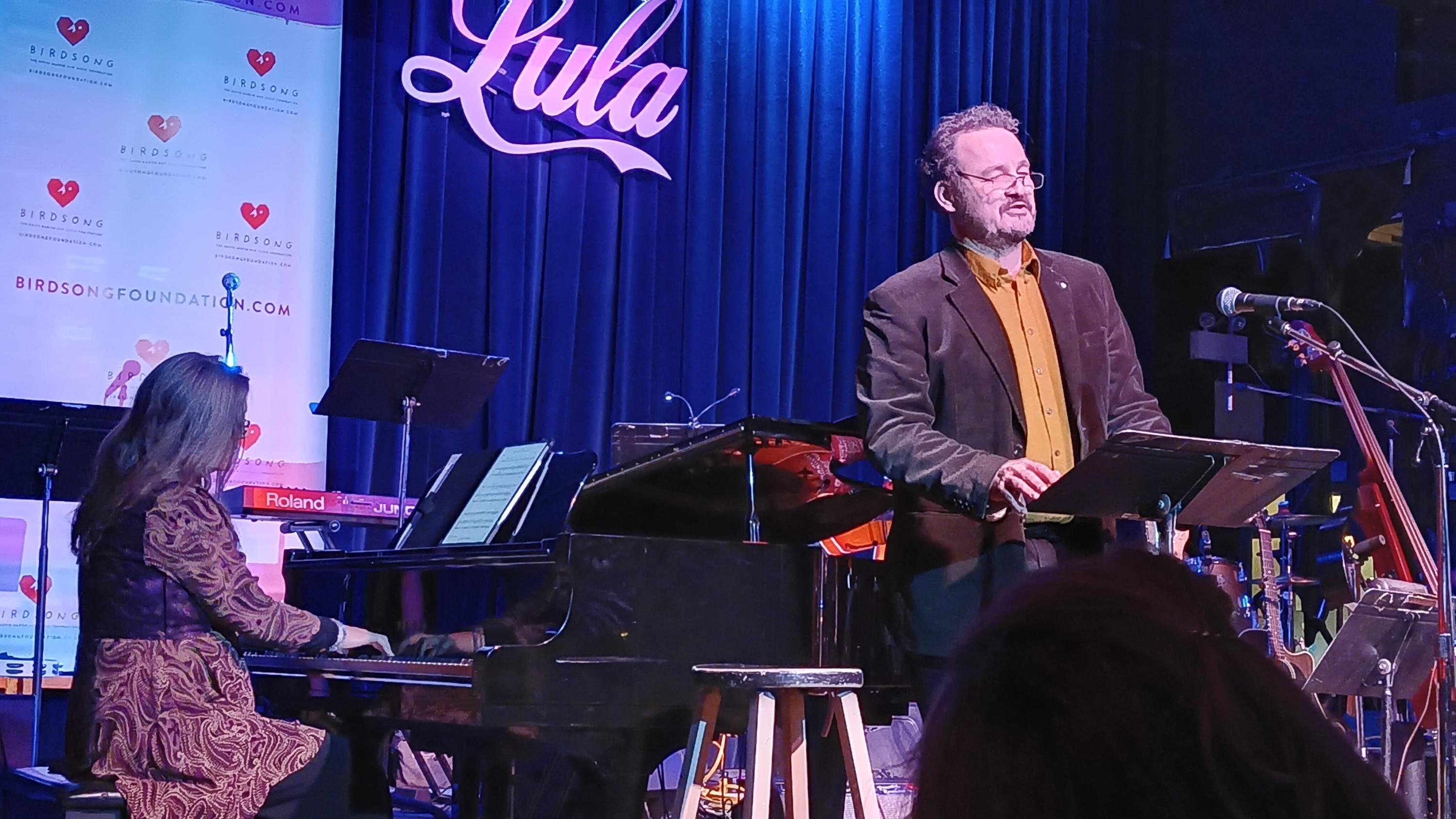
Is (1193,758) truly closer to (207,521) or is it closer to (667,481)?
(667,481)

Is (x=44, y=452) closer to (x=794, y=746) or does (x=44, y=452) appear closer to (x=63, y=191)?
(x=63, y=191)

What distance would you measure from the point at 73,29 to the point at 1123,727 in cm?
604

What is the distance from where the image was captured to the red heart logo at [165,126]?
5.91 metres

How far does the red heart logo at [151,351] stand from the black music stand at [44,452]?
55.7 inches

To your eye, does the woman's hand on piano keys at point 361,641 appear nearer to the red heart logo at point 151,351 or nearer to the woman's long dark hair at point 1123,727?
the woman's long dark hair at point 1123,727

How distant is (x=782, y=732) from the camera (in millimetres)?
2938

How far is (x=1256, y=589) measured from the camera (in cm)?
688

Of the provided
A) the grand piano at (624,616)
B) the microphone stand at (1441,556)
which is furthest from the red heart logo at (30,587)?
the microphone stand at (1441,556)

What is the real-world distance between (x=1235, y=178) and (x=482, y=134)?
3.97 meters

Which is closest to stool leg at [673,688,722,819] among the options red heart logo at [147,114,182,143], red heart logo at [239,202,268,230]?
red heart logo at [239,202,268,230]

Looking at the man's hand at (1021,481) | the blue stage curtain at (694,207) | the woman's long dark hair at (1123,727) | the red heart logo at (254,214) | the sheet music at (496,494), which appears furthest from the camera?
the blue stage curtain at (694,207)

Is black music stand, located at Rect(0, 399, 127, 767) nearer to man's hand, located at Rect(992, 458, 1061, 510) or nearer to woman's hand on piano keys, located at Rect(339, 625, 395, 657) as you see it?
woman's hand on piano keys, located at Rect(339, 625, 395, 657)

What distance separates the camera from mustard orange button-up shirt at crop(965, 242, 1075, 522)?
8.92 feet

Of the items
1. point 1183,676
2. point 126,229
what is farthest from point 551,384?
point 1183,676
